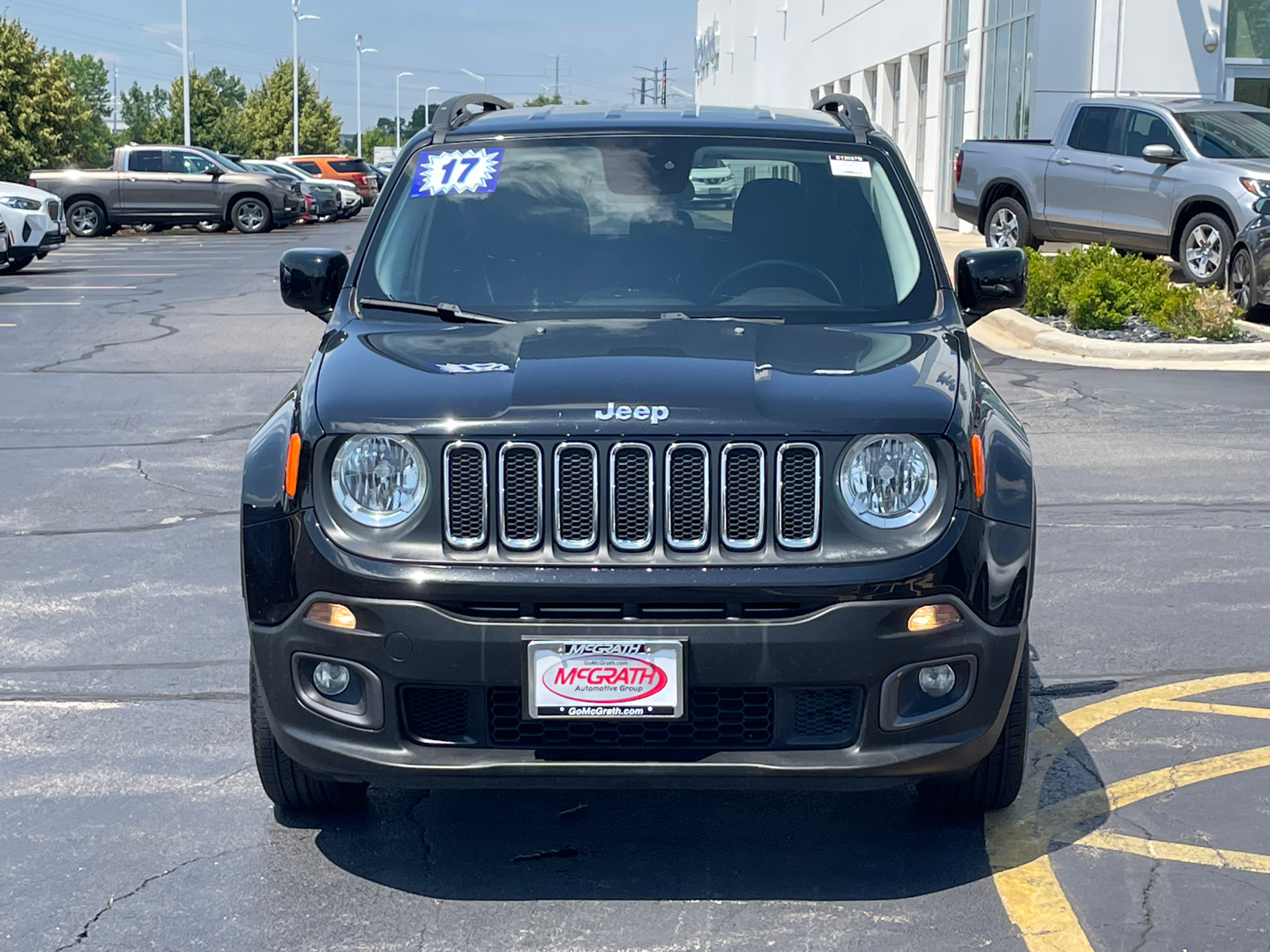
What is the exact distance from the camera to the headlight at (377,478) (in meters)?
3.71

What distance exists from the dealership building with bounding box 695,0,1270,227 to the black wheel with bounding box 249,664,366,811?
24812 millimetres

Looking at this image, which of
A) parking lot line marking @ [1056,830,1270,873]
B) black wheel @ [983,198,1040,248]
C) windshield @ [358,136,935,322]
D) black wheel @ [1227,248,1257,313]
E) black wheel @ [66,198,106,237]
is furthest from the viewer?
black wheel @ [66,198,106,237]

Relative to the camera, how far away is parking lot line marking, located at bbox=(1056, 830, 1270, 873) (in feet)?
13.2

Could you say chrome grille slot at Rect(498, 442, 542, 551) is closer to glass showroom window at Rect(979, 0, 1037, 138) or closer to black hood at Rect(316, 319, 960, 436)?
→ black hood at Rect(316, 319, 960, 436)

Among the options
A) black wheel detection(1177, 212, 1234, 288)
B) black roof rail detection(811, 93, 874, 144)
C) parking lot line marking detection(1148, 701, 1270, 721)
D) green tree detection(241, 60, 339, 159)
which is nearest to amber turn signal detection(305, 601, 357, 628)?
black roof rail detection(811, 93, 874, 144)

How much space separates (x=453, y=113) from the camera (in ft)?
18.2

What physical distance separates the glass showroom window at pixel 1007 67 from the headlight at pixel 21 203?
15.5 meters

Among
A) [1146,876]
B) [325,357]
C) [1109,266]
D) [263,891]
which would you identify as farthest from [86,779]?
[1109,266]

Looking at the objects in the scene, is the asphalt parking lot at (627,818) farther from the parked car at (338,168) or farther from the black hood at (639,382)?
the parked car at (338,168)

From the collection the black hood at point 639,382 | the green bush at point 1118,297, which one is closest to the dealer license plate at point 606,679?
the black hood at point 639,382

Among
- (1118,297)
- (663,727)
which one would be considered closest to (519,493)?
(663,727)

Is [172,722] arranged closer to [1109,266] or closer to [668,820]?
[668,820]

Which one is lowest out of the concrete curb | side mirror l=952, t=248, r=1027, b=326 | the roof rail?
the concrete curb

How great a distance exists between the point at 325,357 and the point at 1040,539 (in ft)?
14.3
